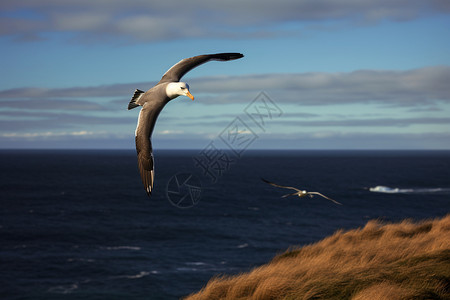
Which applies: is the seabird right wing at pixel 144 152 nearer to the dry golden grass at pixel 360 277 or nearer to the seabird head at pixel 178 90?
the seabird head at pixel 178 90

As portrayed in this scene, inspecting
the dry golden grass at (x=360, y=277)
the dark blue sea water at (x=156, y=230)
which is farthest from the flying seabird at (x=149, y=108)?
the dry golden grass at (x=360, y=277)

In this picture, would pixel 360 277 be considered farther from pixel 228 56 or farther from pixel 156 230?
pixel 156 230

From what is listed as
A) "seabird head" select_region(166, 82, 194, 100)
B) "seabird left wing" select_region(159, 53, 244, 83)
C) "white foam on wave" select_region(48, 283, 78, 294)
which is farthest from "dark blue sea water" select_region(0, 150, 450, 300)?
"seabird head" select_region(166, 82, 194, 100)

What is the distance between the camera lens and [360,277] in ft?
31.9

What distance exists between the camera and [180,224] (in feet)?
231

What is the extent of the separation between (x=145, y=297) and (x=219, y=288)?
28.5 meters

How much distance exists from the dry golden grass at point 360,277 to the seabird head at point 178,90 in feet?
20.1

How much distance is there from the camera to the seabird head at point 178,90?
4.94 meters

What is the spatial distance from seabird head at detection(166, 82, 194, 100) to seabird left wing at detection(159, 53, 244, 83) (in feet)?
2.57

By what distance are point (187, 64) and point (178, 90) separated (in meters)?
1.18

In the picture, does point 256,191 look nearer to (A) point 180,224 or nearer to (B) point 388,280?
(A) point 180,224

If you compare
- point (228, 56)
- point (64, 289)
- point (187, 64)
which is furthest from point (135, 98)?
point (64, 289)
